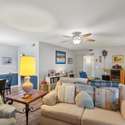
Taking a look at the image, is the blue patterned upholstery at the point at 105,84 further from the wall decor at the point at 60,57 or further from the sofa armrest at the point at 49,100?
the wall decor at the point at 60,57

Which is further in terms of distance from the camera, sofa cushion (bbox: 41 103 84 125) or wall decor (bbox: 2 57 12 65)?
wall decor (bbox: 2 57 12 65)

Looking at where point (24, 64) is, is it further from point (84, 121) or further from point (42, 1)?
point (84, 121)

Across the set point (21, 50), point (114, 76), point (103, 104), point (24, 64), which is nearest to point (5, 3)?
point (24, 64)

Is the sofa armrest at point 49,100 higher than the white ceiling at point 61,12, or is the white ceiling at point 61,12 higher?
the white ceiling at point 61,12

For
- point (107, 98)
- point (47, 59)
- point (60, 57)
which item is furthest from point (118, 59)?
point (107, 98)

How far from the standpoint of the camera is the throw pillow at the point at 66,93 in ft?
9.10

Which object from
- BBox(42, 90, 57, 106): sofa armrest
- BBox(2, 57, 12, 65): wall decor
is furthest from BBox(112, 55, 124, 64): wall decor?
BBox(2, 57, 12, 65): wall decor

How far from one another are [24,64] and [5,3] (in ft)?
4.98

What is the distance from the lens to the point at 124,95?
241cm

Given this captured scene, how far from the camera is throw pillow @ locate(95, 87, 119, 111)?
242 centimetres

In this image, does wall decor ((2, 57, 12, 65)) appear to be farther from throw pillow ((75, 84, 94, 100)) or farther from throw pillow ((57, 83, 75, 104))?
throw pillow ((75, 84, 94, 100))

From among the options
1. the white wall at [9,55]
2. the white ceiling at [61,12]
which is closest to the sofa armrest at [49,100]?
the white ceiling at [61,12]

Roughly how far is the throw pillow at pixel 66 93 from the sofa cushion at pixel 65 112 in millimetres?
157

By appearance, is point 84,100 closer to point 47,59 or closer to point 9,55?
point 47,59
